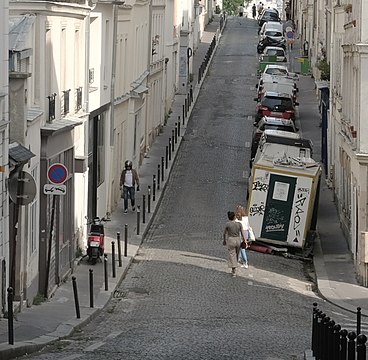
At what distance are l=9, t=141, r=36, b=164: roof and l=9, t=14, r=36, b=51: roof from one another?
184cm

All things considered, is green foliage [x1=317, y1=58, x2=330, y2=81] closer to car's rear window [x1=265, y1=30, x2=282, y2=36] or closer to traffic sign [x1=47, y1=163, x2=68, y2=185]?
traffic sign [x1=47, y1=163, x2=68, y2=185]

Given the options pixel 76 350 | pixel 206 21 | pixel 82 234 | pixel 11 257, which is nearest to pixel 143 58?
pixel 82 234

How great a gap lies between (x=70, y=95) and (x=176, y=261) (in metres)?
4.66

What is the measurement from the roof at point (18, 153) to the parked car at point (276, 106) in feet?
95.3

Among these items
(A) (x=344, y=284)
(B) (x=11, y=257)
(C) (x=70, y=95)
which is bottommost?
(A) (x=344, y=284)

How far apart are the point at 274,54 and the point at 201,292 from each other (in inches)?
1864

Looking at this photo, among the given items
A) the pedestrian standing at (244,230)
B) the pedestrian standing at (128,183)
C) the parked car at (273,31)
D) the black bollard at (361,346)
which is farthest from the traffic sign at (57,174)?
the parked car at (273,31)

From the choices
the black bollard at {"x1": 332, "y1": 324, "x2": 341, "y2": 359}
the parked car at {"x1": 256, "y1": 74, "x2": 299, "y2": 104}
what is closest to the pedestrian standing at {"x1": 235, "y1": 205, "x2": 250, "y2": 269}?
the black bollard at {"x1": 332, "y1": 324, "x2": 341, "y2": 359}

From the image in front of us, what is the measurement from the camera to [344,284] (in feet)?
94.3

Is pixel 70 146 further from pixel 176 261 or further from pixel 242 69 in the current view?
pixel 242 69

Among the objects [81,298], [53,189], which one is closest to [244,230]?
[81,298]

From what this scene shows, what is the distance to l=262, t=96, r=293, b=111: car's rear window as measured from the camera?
50812 mm

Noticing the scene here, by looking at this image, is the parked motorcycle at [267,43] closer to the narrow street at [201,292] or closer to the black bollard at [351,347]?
the narrow street at [201,292]

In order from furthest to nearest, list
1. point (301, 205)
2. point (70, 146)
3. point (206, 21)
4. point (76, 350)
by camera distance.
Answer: point (206, 21) < point (301, 205) < point (70, 146) < point (76, 350)
